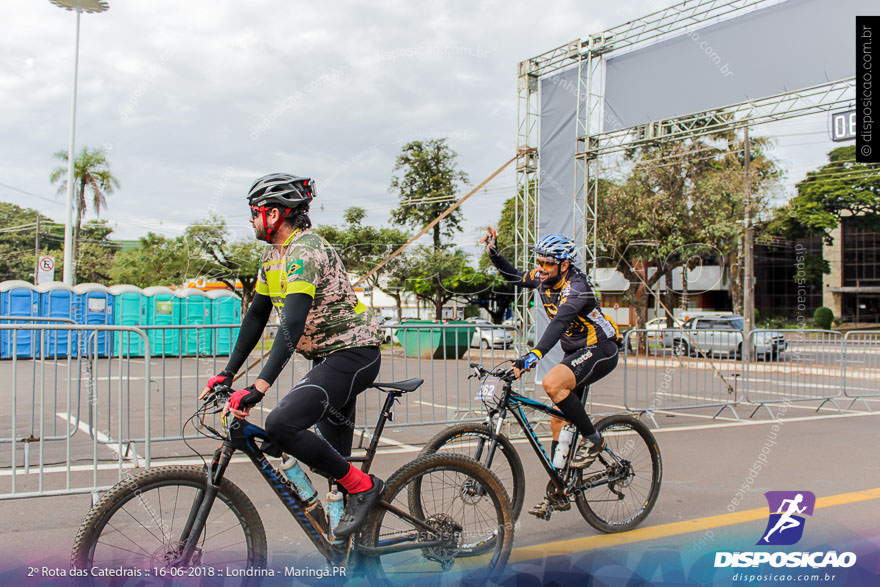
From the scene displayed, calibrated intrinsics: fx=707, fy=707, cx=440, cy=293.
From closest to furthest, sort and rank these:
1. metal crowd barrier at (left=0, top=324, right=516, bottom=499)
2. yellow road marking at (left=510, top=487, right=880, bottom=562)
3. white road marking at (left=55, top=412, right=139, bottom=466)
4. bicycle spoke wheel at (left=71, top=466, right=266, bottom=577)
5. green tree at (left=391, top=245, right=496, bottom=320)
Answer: bicycle spoke wheel at (left=71, top=466, right=266, bottom=577), yellow road marking at (left=510, top=487, right=880, bottom=562), metal crowd barrier at (left=0, top=324, right=516, bottom=499), white road marking at (left=55, top=412, right=139, bottom=466), green tree at (left=391, top=245, right=496, bottom=320)

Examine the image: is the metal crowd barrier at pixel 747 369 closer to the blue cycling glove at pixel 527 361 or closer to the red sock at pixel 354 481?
the blue cycling glove at pixel 527 361

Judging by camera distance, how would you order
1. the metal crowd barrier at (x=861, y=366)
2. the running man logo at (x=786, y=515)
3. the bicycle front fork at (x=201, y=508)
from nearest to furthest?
the bicycle front fork at (x=201, y=508) < the running man logo at (x=786, y=515) < the metal crowd barrier at (x=861, y=366)

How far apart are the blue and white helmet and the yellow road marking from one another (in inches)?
68.6

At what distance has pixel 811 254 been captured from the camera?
152 feet

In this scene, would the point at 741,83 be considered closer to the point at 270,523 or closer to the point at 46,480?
the point at 270,523

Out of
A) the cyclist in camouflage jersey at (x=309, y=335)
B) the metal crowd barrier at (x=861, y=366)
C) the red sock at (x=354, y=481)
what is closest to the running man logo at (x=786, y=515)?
the red sock at (x=354, y=481)

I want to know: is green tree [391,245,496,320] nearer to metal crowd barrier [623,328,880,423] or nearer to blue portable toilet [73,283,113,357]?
blue portable toilet [73,283,113,357]

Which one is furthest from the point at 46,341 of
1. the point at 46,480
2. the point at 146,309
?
the point at 146,309

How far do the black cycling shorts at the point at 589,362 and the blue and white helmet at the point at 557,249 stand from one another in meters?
0.59

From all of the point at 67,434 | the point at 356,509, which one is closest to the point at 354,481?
the point at 356,509

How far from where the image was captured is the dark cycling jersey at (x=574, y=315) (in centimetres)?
433

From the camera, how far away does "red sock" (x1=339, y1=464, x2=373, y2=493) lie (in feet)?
10.1

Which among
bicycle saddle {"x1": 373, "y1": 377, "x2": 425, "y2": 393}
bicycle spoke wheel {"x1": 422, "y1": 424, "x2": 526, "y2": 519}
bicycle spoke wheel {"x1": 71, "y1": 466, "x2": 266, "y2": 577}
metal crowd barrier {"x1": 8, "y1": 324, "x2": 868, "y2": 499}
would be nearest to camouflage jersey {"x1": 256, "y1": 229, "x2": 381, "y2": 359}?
Result: bicycle saddle {"x1": 373, "y1": 377, "x2": 425, "y2": 393}

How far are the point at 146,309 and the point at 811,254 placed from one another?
41.5 m
